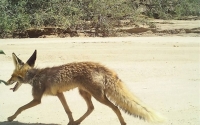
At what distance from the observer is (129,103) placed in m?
5.77

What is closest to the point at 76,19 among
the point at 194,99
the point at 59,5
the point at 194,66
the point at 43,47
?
the point at 59,5

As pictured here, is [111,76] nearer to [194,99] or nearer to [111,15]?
[194,99]

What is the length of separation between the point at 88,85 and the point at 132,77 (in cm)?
458

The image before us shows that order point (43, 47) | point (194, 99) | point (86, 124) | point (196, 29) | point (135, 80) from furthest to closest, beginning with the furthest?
1. point (196, 29)
2. point (43, 47)
3. point (135, 80)
4. point (194, 99)
5. point (86, 124)

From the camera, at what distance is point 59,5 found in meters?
23.0

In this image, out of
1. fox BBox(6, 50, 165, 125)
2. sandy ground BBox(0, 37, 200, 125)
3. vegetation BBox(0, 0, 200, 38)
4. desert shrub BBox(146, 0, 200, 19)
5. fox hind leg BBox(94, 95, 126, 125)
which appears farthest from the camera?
desert shrub BBox(146, 0, 200, 19)

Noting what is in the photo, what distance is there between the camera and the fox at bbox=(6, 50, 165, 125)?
5754 mm

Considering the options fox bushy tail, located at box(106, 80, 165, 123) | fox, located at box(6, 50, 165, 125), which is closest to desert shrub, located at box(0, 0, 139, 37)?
fox, located at box(6, 50, 165, 125)

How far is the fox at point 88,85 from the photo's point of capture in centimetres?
575

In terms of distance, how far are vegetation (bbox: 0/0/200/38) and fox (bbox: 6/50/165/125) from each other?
14709 mm

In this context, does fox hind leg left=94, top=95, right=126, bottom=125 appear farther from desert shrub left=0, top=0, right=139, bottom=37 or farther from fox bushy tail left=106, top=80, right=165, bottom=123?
desert shrub left=0, top=0, right=139, bottom=37

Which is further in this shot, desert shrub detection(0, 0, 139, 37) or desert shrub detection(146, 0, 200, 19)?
desert shrub detection(146, 0, 200, 19)

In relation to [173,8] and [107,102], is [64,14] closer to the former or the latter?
[173,8]

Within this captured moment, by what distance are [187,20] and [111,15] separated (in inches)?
217
